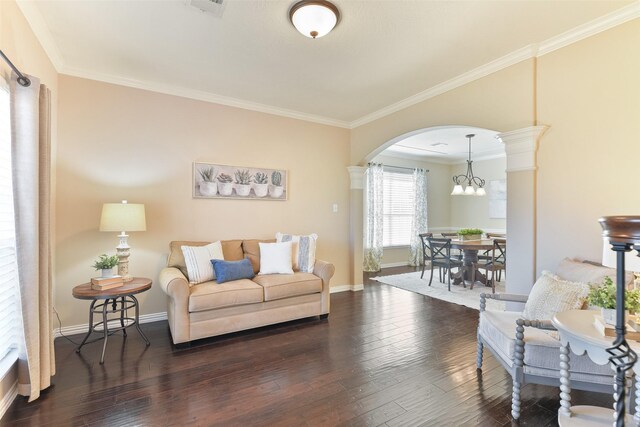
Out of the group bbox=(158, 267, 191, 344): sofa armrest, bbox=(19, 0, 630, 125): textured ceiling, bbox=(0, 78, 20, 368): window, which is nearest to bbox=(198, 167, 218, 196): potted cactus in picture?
bbox=(19, 0, 630, 125): textured ceiling

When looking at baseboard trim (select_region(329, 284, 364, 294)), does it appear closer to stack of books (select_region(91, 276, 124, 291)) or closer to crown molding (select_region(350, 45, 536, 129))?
crown molding (select_region(350, 45, 536, 129))

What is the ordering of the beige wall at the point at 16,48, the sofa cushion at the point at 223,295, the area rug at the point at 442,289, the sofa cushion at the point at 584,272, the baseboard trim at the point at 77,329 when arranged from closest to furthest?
the beige wall at the point at 16,48
the sofa cushion at the point at 584,272
the sofa cushion at the point at 223,295
the baseboard trim at the point at 77,329
the area rug at the point at 442,289

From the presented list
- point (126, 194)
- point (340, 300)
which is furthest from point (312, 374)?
point (126, 194)

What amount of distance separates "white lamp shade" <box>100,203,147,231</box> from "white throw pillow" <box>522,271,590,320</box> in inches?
136

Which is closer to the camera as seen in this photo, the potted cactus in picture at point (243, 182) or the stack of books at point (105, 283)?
the stack of books at point (105, 283)

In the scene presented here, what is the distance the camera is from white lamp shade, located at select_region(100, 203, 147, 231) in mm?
2832

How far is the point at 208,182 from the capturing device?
12.5 feet

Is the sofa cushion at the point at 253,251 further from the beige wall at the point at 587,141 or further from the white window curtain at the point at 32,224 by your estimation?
the beige wall at the point at 587,141

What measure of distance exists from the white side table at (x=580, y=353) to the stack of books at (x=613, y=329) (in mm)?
25

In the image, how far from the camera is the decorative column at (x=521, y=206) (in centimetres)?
270

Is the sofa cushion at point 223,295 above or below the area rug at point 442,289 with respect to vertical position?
above

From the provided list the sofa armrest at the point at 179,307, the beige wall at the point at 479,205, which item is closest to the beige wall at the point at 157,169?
the sofa armrest at the point at 179,307

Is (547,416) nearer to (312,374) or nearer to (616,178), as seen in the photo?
(312,374)

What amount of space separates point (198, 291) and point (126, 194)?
150 centimetres
